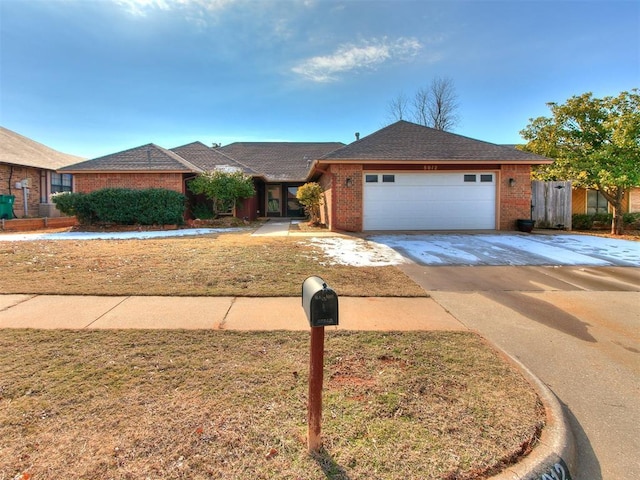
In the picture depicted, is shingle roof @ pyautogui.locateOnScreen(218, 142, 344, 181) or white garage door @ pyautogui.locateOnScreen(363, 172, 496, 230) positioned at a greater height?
shingle roof @ pyautogui.locateOnScreen(218, 142, 344, 181)

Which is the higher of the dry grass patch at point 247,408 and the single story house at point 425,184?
the single story house at point 425,184

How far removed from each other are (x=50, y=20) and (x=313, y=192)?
419 inches

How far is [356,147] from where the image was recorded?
13.9 m

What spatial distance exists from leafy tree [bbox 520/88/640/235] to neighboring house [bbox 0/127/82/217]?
83.3 ft

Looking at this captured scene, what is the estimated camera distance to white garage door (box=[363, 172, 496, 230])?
1366cm

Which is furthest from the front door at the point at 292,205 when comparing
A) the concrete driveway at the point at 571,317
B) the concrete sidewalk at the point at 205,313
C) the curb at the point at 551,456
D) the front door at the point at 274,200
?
the curb at the point at 551,456

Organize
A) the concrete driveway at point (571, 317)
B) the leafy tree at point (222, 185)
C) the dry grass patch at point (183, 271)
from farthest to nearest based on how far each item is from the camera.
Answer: the leafy tree at point (222, 185), the dry grass patch at point (183, 271), the concrete driveway at point (571, 317)

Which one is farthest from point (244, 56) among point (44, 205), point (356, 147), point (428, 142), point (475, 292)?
point (44, 205)

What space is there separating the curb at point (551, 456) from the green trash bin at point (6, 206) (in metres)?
23.5

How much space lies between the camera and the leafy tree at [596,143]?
493 inches

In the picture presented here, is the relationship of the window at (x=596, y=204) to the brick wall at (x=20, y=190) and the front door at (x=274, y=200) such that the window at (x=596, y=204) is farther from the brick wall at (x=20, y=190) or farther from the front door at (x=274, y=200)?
the brick wall at (x=20, y=190)

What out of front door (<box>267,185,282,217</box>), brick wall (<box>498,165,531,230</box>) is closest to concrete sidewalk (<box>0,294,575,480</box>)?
brick wall (<box>498,165,531,230</box>)

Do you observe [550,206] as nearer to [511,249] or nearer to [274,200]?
[511,249]

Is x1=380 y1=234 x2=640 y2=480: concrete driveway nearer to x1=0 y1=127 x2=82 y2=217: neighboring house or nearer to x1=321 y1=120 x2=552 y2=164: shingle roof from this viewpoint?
x1=321 y1=120 x2=552 y2=164: shingle roof
